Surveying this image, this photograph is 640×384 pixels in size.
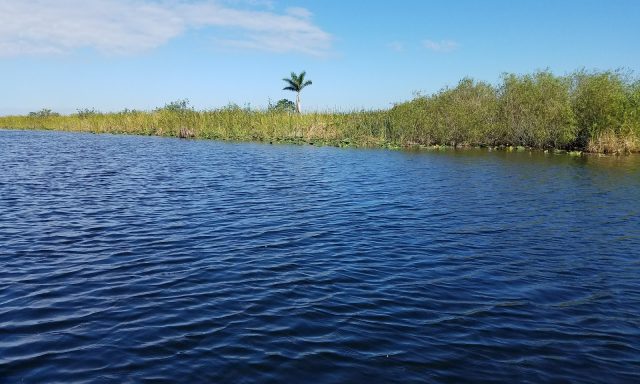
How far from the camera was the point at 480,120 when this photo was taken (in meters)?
50.5

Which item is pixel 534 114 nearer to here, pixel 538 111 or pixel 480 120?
pixel 538 111

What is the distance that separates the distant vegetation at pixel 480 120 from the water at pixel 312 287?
27.0 meters

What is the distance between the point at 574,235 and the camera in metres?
14.0

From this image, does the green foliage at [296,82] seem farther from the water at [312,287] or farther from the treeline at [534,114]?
the water at [312,287]

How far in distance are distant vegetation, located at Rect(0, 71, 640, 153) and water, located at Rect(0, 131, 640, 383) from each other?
27.0 m

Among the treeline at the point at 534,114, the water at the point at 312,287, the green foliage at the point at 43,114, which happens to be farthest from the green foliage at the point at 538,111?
the green foliage at the point at 43,114

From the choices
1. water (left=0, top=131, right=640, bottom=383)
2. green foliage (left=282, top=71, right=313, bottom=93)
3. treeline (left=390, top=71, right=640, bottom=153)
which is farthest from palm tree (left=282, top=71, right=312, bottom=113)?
water (left=0, top=131, right=640, bottom=383)

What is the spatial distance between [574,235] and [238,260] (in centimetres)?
1007

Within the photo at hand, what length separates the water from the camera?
6.39 meters

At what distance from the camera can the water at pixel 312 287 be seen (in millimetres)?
6395

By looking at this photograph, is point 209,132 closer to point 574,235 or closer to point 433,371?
point 574,235

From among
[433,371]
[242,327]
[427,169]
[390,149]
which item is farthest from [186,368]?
[390,149]

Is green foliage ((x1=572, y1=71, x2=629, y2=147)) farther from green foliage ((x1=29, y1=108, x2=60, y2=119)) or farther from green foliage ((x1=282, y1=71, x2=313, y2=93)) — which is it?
green foliage ((x1=29, y1=108, x2=60, y2=119))

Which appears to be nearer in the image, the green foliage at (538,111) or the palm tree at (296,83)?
the green foliage at (538,111)
